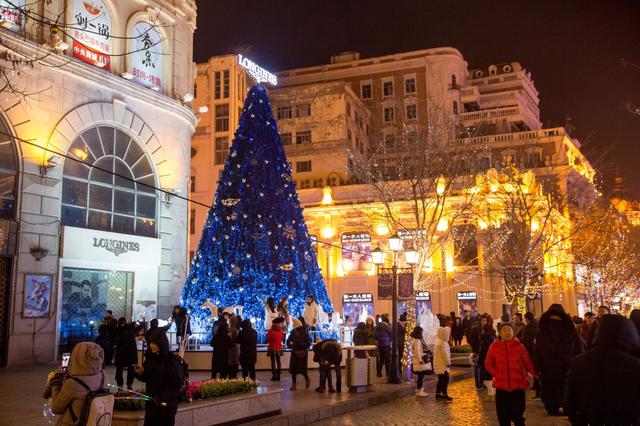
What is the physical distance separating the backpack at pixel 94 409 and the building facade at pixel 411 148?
80.2 feet

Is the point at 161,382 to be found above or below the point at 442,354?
above

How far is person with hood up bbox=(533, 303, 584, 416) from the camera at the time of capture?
10000 mm

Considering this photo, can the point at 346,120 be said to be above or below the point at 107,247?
above

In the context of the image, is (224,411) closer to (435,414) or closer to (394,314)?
(435,414)

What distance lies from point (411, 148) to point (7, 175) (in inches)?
591

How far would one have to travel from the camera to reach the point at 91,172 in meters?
23.1

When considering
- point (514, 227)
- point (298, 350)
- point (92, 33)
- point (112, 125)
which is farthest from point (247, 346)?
point (514, 227)

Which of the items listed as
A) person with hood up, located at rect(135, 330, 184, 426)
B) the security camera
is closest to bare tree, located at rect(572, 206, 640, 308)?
the security camera

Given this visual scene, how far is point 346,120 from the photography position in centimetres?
5509

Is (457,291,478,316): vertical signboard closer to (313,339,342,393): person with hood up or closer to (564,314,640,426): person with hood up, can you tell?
(313,339,342,393): person with hood up

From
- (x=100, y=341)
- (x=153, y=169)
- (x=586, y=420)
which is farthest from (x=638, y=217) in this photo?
(x=586, y=420)

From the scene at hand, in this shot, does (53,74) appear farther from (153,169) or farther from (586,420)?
(586,420)

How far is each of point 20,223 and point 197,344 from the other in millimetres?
6535

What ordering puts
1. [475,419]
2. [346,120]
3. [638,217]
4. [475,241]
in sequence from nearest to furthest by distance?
[475,419]
[475,241]
[346,120]
[638,217]
